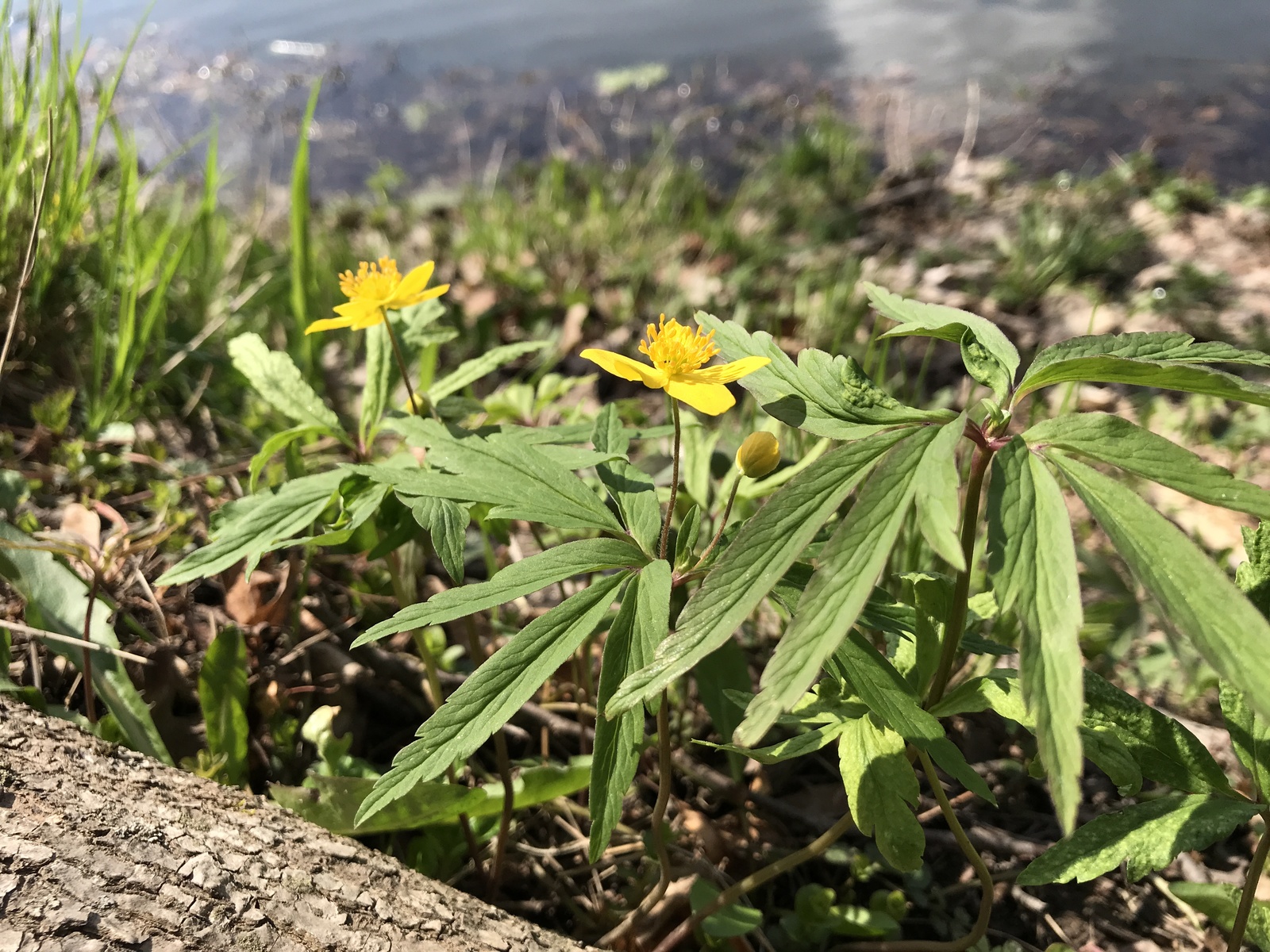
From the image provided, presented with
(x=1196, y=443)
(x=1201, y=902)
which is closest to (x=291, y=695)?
(x=1201, y=902)

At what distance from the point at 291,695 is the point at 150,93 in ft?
32.7

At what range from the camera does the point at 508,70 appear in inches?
385

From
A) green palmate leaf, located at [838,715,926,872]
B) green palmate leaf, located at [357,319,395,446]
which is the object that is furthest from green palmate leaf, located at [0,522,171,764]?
green palmate leaf, located at [838,715,926,872]

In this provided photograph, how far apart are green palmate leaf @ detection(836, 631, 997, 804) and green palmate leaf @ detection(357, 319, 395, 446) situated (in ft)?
3.30

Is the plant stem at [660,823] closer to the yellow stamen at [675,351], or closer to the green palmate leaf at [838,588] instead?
the green palmate leaf at [838,588]

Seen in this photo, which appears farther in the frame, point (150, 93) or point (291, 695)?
point (150, 93)

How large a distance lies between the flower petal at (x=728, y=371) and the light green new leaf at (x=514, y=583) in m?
0.28

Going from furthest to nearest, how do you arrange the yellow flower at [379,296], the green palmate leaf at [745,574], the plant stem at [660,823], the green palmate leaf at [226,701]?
1. the green palmate leaf at [226,701]
2. the yellow flower at [379,296]
3. the plant stem at [660,823]
4. the green palmate leaf at [745,574]

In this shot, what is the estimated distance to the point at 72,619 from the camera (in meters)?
1.68

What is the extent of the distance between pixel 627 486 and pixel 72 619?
1188 millimetres

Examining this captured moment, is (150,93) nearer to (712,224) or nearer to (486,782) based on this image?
(712,224)

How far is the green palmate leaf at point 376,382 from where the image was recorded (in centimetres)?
166

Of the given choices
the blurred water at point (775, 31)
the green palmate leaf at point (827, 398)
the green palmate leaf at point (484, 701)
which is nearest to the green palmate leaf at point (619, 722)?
the green palmate leaf at point (484, 701)

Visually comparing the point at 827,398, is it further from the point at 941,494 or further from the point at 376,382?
the point at 376,382
